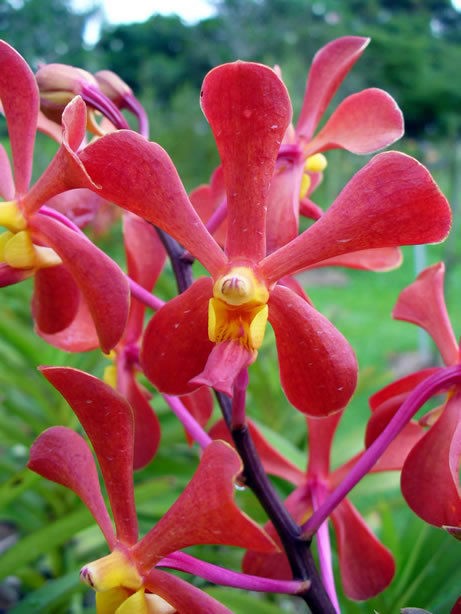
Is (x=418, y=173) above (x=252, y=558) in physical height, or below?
above

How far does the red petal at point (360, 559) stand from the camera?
619 millimetres

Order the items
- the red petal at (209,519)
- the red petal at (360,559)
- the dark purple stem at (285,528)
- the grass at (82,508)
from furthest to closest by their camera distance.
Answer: the grass at (82,508) → the red petal at (360,559) → the dark purple stem at (285,528) → the red petal at (209,519)

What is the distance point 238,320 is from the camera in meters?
0.47

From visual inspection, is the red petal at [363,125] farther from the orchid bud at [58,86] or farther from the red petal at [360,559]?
the red petal at [360,559]

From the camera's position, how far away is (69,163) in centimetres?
42

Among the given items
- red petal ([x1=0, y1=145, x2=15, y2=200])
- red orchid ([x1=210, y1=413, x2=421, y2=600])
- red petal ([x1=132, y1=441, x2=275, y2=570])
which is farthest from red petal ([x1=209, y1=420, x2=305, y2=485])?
red petal ([x1=0, y1=145, x2=15, y2=200])

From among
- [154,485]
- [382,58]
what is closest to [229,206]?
[154,485]

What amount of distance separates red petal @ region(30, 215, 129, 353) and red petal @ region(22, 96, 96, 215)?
0.04 metres

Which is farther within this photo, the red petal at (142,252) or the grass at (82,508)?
the grass at (82,508)

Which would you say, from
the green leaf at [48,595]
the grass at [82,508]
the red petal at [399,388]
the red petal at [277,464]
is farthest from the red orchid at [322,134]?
the green leaf at [48,595]

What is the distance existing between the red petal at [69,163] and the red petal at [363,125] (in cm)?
25

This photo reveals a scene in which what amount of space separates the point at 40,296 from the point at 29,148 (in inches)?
4.7

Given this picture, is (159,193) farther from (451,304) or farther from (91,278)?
(451,304)

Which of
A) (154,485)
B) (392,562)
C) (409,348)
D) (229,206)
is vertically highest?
(409,348)
